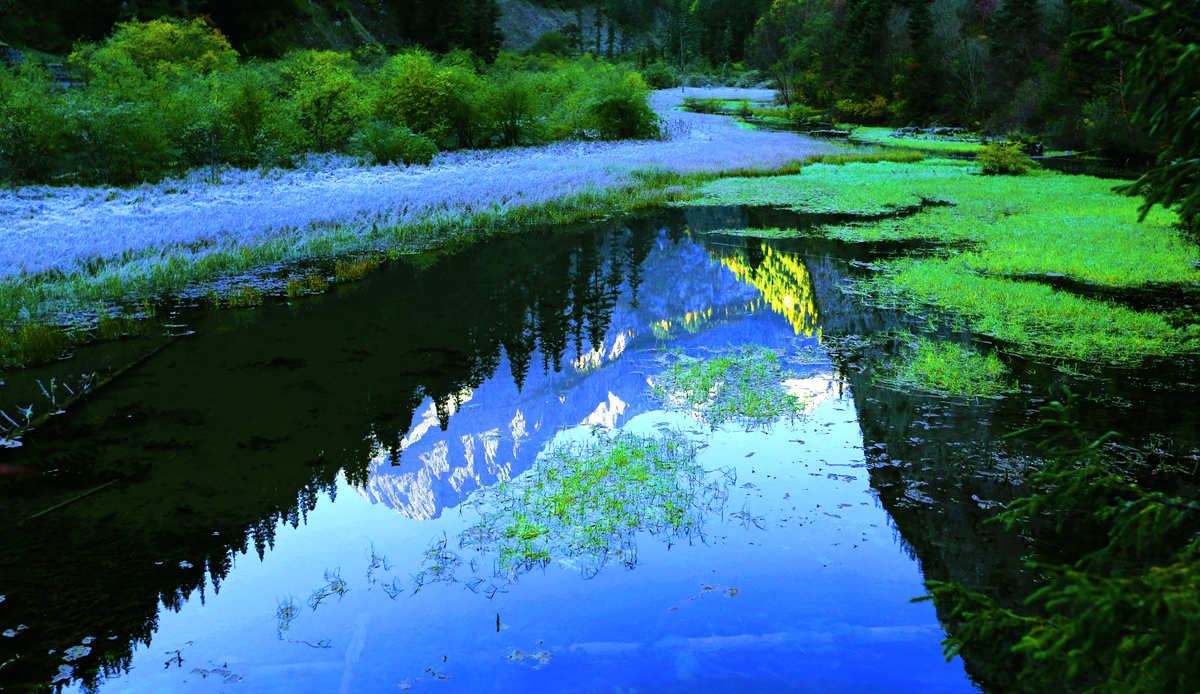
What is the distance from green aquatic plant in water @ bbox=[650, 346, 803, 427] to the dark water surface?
26 cm

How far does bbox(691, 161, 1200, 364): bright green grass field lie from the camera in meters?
11.0

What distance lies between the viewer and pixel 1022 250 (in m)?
16.4

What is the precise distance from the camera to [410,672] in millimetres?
4875

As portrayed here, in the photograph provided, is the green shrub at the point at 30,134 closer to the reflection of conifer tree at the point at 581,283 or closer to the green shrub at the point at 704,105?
the reflection of conifer tree at the point at 581,283

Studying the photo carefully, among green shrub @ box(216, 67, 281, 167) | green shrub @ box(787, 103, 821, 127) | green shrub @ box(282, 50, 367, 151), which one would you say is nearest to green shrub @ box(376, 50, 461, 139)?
green shrub @ box(282, 50, 367, 151)

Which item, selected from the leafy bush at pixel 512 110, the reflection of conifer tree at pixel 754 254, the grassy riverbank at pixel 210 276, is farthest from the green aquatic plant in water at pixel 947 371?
the leafy bush at pixel 512 110

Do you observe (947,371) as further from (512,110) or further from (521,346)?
(512,110)

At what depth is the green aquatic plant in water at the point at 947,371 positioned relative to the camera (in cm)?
902

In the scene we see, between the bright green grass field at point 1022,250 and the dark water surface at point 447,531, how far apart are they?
202 cm

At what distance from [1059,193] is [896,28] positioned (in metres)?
47.7

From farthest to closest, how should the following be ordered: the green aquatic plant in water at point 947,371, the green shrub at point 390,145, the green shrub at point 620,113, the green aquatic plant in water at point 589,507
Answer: the green shrub at point 620,113
the green shrub at point 390,145
the green aquatic plant in water at point 947,371
the green aquatic plant in water at point 589,507

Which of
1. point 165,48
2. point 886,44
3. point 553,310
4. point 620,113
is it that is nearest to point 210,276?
point 553,310

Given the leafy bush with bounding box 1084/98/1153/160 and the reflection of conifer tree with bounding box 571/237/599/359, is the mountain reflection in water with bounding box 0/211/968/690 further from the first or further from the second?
the leafy bush with bounding box 1084/98/1153/160

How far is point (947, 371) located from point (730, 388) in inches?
107
